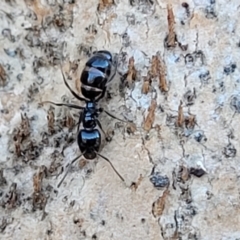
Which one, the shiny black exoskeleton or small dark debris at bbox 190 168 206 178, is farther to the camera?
the shiny black exoskeleton

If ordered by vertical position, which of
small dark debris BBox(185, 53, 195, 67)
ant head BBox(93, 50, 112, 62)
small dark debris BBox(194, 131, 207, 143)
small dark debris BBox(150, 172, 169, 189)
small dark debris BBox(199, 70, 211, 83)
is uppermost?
ant head BBox(93, 50, 112, 62)

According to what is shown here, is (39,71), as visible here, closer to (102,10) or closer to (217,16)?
(102,10)

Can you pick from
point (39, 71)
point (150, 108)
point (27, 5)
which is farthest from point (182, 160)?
point (27, 5)

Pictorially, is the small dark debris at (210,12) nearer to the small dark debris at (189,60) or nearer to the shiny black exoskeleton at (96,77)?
the small dark debris at (189,60)

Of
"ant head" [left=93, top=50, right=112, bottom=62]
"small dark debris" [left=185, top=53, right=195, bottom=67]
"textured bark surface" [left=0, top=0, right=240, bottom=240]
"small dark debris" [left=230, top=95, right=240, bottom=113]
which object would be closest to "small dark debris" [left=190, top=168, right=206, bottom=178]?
"textured bark surface" [left=0, top=0, right=240, bottom=240]

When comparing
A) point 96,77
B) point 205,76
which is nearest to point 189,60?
point 205,76

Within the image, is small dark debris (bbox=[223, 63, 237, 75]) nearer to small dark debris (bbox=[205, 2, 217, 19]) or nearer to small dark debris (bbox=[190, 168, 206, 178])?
small dark debris (bbox=[205, 2, 217, 19])
